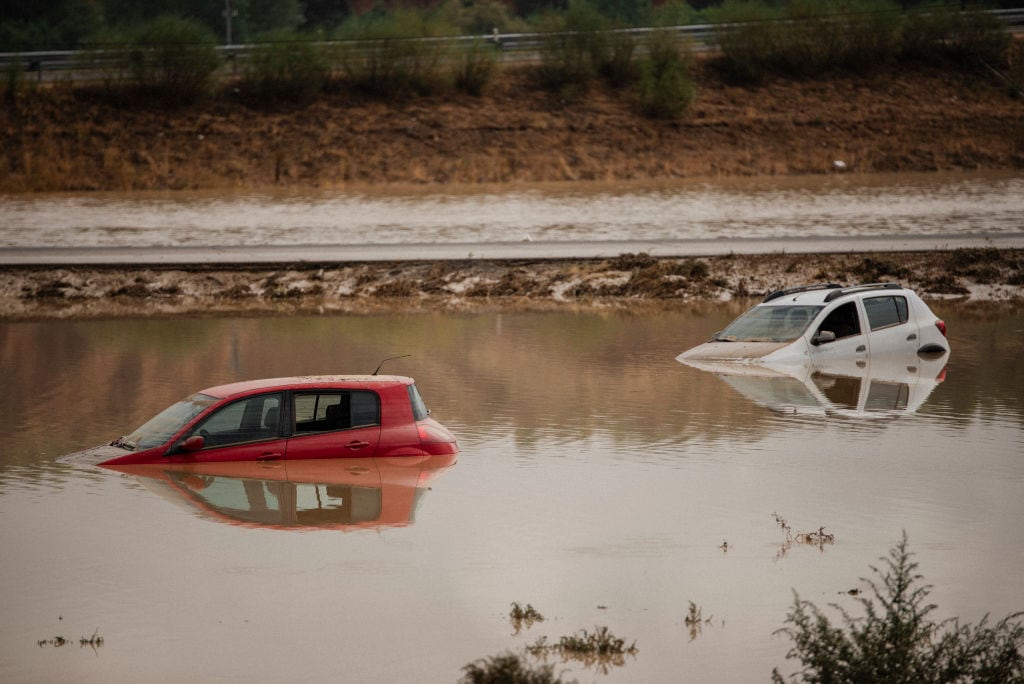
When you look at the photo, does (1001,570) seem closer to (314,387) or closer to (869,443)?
(869,443)

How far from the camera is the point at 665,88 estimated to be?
2259 inches

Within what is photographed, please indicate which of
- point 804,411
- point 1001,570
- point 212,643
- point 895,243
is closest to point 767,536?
point 1001,570

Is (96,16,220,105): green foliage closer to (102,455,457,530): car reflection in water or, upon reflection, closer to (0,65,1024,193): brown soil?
(0,65,1024,193): brown soil

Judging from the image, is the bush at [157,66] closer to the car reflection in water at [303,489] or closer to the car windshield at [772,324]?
the car windshield at [772,324]

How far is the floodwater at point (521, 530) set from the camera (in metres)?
9.34

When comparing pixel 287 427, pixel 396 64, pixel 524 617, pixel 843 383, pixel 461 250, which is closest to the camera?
pixel 524 617

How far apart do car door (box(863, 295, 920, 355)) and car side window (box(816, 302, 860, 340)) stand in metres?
0.21

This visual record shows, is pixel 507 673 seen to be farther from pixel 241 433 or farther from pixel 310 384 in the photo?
pixel 241 433

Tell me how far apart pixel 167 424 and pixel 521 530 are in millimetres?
4637

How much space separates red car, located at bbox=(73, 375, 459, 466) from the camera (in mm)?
14172

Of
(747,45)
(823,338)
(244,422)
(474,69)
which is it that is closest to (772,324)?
(823,338)

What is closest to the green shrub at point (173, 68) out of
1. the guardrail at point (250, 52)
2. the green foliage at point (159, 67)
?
the green foliage at point (159, 67)

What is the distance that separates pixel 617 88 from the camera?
2410 inches

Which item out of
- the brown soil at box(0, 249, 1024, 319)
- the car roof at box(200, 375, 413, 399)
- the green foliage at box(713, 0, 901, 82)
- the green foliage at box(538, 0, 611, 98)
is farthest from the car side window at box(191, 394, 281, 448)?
the green foliage at box(713, 0, 901, 82)
